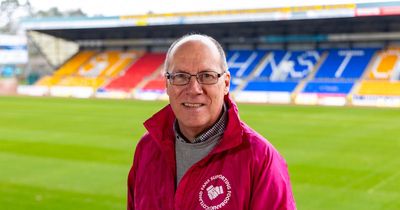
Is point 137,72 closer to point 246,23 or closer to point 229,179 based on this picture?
point 246,23

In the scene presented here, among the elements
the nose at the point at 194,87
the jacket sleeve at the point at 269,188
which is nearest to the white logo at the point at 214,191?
the jacket sleeve at the point at 269,188

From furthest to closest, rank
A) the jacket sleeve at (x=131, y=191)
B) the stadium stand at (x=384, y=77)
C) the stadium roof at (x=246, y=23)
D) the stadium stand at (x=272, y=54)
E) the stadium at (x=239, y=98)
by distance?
the stadium roof at (x=246, y=23) → the stadium stand at (x=272, y=54) → the stadium stand at (x=384, y=77) → the stadium at (x=239, y=98) → the jacket sleeve at (x=131, y=191)

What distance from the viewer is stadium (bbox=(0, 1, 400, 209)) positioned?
33.1 feet

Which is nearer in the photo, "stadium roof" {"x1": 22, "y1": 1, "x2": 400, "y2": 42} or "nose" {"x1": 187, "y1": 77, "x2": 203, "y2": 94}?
"nose" {"x1": 187, "y1": 77, "x2": 203, "y2": 94}

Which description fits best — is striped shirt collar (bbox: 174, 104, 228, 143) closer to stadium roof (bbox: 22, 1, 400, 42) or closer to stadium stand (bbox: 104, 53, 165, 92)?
stadium roof (bbox: 22, 1, 400, 42)

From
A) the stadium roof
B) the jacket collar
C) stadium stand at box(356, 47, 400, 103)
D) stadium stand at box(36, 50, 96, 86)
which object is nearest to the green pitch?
stadium stand at box(356, 47, 400, 103)

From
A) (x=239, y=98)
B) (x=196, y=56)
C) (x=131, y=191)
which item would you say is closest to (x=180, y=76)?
(x=196, y=56)

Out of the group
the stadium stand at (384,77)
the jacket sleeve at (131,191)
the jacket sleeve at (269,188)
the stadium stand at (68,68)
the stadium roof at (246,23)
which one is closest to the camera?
the jacket sleeve at (269,188)

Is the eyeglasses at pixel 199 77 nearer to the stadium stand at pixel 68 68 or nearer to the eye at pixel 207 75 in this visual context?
the eye at pixel 207 75

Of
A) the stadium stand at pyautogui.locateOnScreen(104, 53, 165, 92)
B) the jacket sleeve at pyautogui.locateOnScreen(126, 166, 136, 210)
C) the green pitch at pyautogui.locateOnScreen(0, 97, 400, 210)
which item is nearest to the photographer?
the jacket sleeve at pyautogui.locateOnScreen(126, 166, 136, 210)

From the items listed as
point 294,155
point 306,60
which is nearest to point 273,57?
point 306,60

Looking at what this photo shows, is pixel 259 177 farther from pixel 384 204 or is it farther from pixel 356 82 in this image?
pixel 356 82

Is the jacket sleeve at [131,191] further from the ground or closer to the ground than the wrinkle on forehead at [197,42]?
closer to the ground

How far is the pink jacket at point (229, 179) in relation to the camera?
234 centimetres
